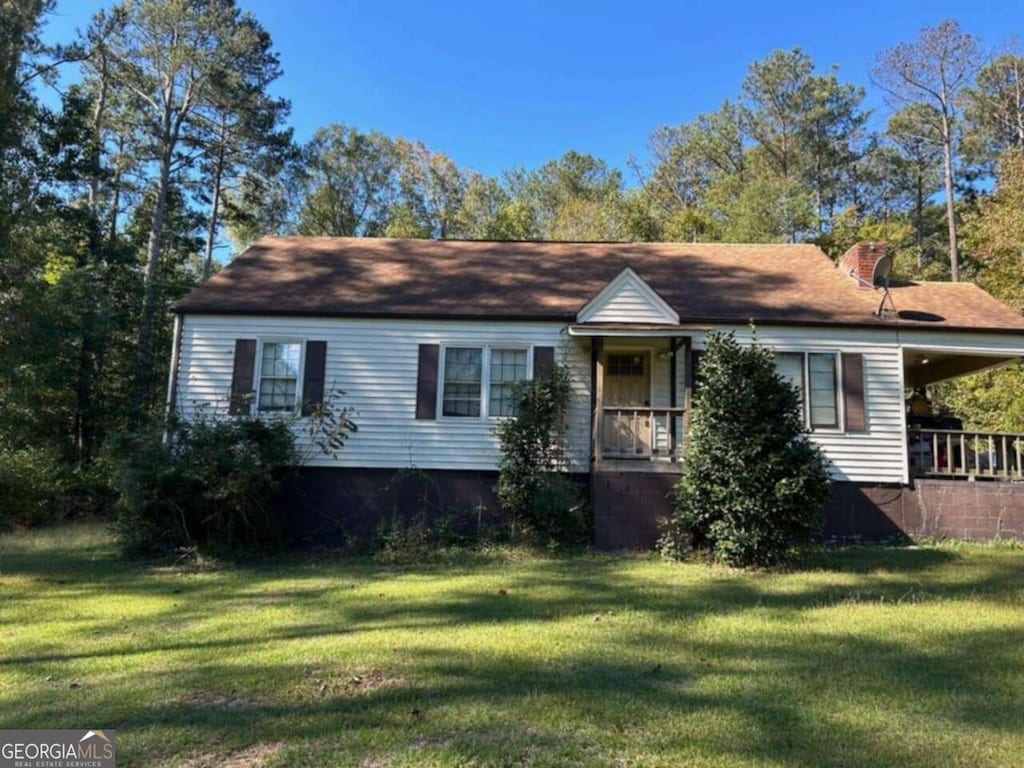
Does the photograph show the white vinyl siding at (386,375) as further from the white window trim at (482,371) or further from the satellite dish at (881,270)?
the satellite dish at (881,270)

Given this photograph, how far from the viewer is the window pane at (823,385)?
11.2 metres

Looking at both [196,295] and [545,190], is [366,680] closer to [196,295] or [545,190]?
[196,295]

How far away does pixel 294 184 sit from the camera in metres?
28.7

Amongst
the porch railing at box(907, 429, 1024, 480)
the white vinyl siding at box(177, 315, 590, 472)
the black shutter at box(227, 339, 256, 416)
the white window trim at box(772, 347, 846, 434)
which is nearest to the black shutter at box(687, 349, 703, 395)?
the white window trim at box(772, 347, 846, 434)

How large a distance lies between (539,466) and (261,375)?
5144 millimetres

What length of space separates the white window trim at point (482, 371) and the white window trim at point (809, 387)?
408 centimetres

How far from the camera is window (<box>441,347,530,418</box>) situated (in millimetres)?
11484

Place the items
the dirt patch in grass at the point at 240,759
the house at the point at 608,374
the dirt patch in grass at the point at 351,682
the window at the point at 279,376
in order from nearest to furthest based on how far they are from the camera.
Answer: the dirt patch in grass at the point at 240,759
the dirt patch in grass at the point at 351,682
the house at the point at 608,374
the window at the point at 279,376

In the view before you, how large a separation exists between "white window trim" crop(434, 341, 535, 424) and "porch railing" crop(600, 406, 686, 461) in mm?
1606

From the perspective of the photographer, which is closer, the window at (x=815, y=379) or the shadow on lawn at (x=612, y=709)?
the shadow on lawn at (x=612, y=709)

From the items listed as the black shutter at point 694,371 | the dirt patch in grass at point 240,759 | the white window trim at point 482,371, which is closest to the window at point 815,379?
the black shutter at point 694,371

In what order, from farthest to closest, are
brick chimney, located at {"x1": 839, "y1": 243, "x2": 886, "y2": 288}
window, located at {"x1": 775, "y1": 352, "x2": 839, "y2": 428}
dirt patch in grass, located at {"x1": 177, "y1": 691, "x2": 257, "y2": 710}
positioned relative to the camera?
brick chimney, located at {"x1": 839, "y1": 243, "x2": 886, "y2": 288}, window, located at {"x1": 775, "y1": 352, "x2": 839, "y2": 428}, dirt patch in grass, located at {"x1": 177, "y1": 691, "x2": 257, "y2": 710}

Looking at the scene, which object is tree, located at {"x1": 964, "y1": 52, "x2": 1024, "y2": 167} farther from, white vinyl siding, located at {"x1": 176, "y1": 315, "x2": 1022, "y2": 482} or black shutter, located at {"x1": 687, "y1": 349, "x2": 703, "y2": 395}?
black shutter, located at {"x1": 687, "y1": 349, "x2": 703, "y2": 395}

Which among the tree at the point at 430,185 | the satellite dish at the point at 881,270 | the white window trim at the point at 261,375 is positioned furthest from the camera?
the tree at the point at 430,185
